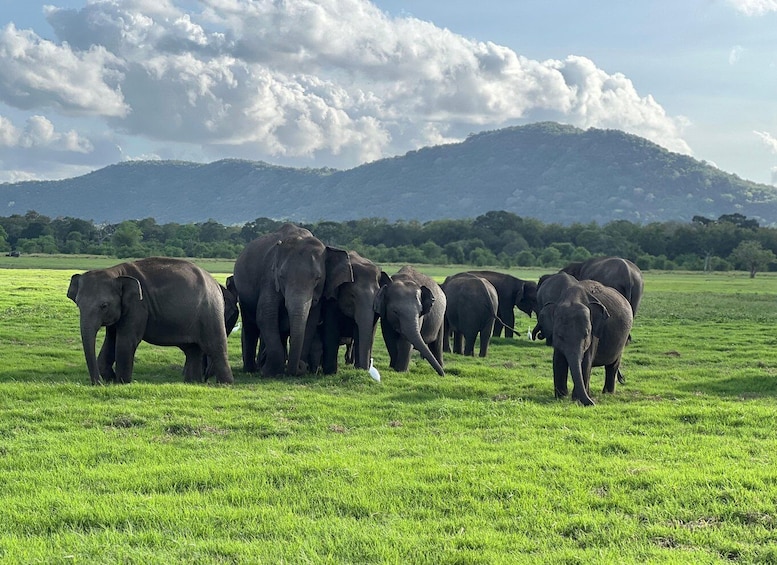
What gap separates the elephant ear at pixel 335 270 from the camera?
54.3 ft

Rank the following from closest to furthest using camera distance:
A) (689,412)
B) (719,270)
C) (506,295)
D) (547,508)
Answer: (547,508)
(689,412)
(506,295)
(719,270)

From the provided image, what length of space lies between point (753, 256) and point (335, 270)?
98.5 metres

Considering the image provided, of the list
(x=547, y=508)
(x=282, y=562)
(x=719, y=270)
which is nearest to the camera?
(x=282, y=562)

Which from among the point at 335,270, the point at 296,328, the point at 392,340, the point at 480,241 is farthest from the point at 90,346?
the point at 480,241

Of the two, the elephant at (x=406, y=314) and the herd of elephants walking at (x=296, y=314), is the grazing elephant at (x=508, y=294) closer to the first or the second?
the herd of elephants walking at (x=296, y=314)

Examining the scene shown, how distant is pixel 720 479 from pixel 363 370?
8.86 m

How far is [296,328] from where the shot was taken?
15672 millimetres

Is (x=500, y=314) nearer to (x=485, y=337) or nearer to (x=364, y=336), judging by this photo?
(x=485, y=337)

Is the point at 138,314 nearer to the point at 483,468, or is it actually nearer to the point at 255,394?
the point at 255,394

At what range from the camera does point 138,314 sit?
1407 centimetres

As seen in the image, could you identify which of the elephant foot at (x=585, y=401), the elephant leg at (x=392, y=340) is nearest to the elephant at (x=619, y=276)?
the elephant leg at (x=392, y=340)

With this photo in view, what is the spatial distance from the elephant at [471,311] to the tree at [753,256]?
84871 millimetres

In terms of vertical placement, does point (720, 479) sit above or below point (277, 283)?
below

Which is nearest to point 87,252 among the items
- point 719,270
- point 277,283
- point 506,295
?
point 719,270
